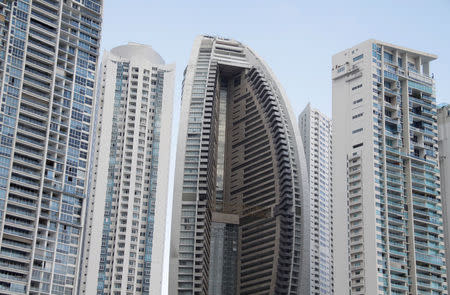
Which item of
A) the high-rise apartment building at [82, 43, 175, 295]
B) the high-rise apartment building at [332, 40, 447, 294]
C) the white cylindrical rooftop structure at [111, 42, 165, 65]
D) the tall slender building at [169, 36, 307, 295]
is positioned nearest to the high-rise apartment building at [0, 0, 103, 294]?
the high-rise apartment building at [332, 40, 447, 294]

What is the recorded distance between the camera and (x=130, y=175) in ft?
577

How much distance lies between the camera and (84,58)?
399 feet

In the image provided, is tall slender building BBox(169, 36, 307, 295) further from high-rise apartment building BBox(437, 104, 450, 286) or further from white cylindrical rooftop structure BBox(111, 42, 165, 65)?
high-rise apartment building BBox(437, 104, 450, 286)

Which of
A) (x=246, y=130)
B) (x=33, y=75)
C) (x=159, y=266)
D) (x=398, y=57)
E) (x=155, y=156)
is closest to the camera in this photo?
(x=33, y=75)

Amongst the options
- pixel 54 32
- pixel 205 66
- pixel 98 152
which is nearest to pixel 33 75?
pixel 54 32

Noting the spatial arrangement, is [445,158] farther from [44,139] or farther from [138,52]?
[44,139]

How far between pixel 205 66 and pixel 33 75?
7789 centimetres

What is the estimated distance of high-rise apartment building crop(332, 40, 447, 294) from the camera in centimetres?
13200

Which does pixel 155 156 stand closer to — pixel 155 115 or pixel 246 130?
pixel 155 115

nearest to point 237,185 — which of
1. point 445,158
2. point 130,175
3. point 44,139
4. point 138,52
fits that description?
point 130,175

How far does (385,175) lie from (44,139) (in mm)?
58921

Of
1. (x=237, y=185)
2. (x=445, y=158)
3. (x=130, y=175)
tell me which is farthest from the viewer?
(x=237, y=185)

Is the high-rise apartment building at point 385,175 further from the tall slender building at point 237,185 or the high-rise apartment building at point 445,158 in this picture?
the tall slender building at point 237,185

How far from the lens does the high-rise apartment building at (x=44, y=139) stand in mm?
106562
